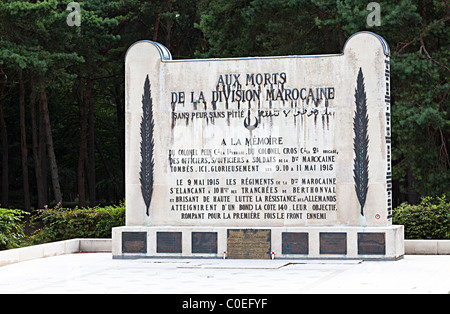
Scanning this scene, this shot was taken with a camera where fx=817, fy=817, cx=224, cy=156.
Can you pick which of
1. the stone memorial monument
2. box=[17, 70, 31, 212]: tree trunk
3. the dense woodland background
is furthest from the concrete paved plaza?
box=[17, 70, 31, 212]: tree trunk

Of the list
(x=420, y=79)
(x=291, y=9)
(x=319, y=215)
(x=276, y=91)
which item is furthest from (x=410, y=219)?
(x=291, y=9)

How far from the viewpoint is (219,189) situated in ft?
64.5

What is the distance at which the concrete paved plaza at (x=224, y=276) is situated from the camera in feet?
45.6

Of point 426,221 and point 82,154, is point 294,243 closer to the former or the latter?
point 426,221

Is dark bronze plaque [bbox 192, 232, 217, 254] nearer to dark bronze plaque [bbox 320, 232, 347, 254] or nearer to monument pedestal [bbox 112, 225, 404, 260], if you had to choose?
monument pedestal [bbox 112, 225, 404, 260]

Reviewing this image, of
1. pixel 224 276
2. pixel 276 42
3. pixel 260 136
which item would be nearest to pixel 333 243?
pixel 260 136

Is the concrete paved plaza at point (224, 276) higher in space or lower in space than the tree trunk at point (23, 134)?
lower

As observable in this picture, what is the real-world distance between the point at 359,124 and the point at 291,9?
17837mm

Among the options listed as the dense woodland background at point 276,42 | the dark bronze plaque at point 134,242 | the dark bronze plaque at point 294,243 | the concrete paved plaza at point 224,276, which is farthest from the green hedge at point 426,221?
the dense woodland background at point 276,42

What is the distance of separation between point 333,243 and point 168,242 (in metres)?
3.96

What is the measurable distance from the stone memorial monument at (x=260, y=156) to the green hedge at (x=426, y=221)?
93.7 inches

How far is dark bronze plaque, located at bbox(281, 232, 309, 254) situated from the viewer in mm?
18969

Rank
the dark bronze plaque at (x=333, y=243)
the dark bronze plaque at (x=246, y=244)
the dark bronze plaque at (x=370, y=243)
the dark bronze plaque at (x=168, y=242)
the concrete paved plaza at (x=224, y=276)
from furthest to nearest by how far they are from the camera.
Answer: the dark bronze plaque at (x=168, y=242) < the dark bronze plaque at (x=246, y=244) < the dark bronze plaque at (x=333, y=243) < the dark bronze plaque at (x=370, y=243) < the concrete paved plaza at (x=224, y=276)

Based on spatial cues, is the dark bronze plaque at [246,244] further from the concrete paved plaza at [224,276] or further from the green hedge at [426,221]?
the green hedge at [426,221]
